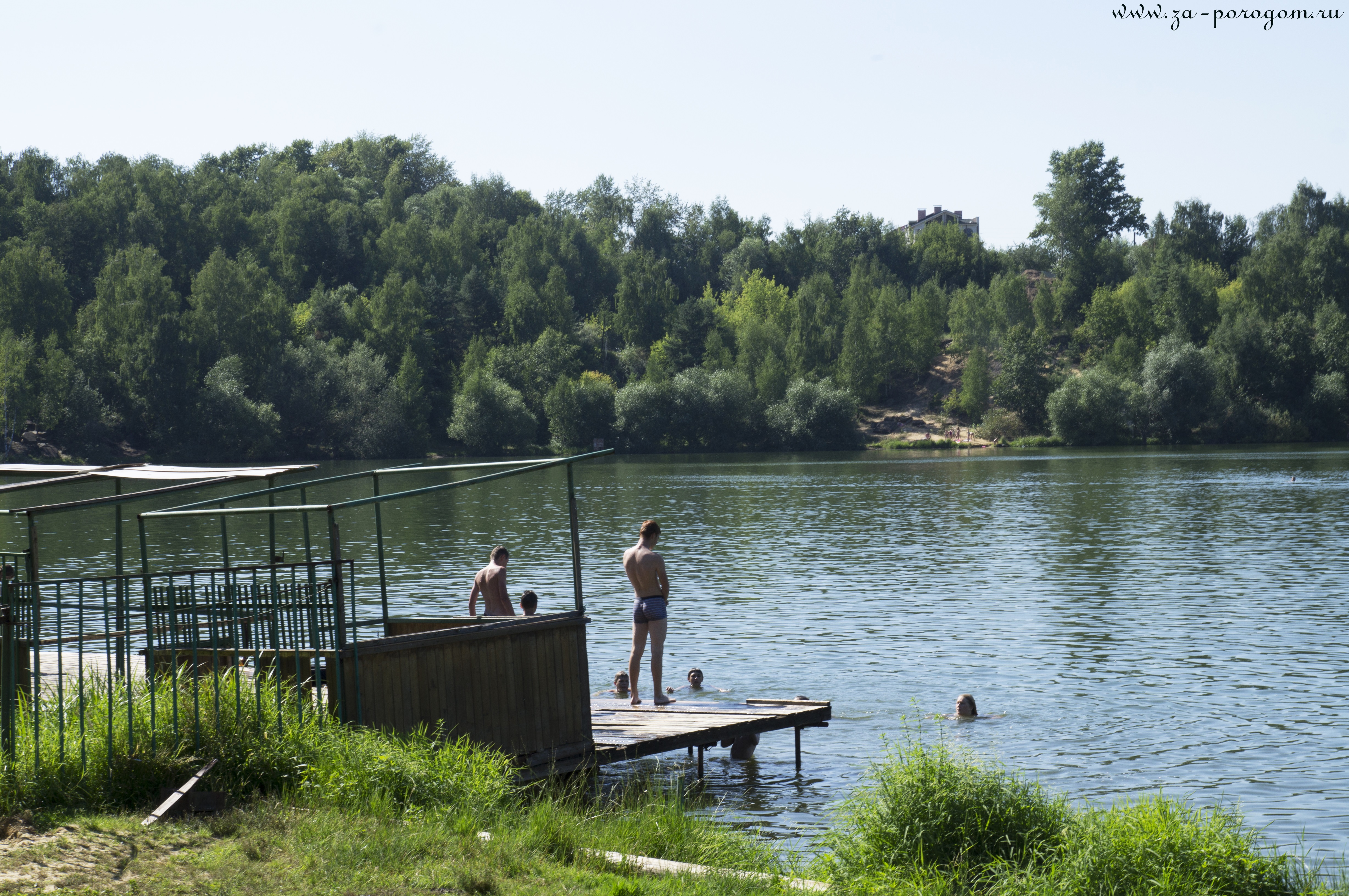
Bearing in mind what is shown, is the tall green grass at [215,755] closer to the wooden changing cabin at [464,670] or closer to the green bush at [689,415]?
the wooden changing cabin at [464,670]

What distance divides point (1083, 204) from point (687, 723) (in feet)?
501

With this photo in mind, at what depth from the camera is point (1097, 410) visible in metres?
104

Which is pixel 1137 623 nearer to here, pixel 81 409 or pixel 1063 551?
pixel 1063 551

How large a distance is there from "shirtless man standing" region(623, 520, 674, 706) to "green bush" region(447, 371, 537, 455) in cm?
9548

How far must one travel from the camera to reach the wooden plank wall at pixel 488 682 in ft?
32.4

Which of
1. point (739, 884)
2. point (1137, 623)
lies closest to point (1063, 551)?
point (1137, 623)

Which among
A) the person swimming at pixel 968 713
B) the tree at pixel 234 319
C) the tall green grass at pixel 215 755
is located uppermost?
the tree at pixel 234 319

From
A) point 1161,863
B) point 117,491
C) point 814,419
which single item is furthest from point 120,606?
point 814,419

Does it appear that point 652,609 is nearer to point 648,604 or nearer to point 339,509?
point 648,604

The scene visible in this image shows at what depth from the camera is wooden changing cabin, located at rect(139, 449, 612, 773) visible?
9648mm

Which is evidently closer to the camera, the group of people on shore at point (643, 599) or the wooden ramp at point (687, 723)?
the wooden ramp at point (687, 723)

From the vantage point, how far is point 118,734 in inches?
336

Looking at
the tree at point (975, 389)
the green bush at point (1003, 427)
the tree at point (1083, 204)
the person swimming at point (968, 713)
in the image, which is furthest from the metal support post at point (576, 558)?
the tree at point (1083, 204)

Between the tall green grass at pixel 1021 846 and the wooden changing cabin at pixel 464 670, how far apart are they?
3140 millimetres
